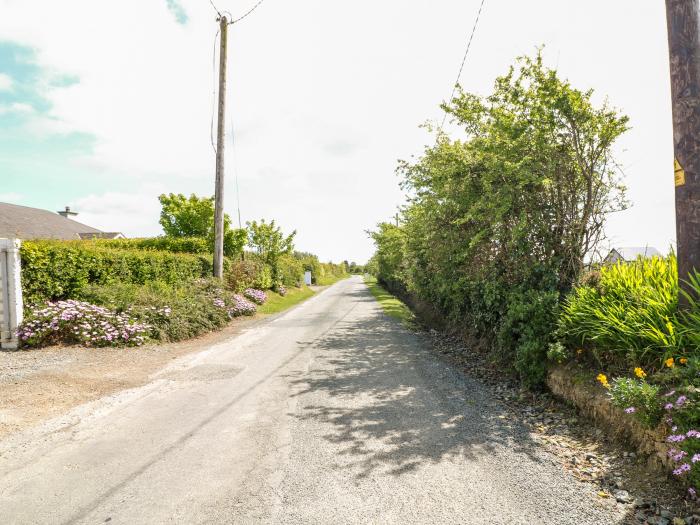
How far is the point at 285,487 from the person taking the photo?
333 cm

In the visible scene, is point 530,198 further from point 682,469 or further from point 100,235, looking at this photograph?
point 100,235

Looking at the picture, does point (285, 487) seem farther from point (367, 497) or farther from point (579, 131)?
point (579, 131)

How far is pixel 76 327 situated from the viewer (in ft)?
29.0

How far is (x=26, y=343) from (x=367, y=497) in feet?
29.8

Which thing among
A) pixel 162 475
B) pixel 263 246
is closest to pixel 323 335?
pixel 162 475

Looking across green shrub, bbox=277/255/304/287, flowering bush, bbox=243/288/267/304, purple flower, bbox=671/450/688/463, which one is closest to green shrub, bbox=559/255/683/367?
purple flower, bbox=671/450/688/463

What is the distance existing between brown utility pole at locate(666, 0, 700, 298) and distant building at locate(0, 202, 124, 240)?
26047 millimetres

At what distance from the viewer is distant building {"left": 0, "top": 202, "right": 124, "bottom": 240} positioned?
25.2 m

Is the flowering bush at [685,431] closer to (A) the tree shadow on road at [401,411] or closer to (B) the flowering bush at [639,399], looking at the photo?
(B) the flowering bush at [639,399]

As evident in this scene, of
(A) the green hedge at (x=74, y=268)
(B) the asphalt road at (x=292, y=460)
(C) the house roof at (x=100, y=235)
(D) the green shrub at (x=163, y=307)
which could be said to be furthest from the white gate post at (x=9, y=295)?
(C) the house roof at (x=100, y=235)

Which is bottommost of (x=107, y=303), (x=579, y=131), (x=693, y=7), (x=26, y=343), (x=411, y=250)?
(x=26, y=343)

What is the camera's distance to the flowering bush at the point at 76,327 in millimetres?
8602

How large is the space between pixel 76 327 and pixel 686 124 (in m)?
11.3

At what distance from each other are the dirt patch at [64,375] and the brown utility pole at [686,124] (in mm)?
6987
